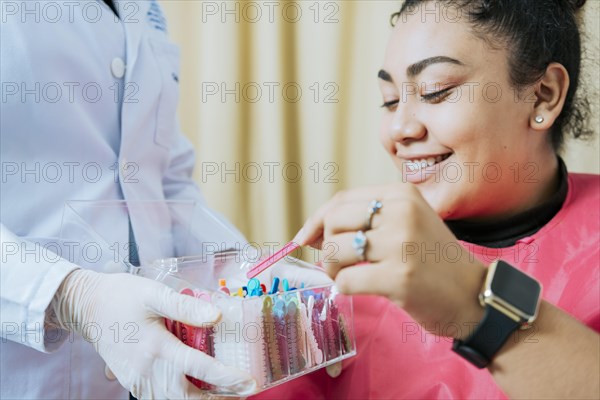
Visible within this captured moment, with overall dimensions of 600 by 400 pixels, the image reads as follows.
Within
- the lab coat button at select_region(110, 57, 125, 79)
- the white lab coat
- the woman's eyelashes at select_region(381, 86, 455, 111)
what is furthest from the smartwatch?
the lab coat button at select_region(110, 57, 125, 79)

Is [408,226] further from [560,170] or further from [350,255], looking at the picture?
[560,170]

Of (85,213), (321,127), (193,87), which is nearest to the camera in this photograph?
(85,213)

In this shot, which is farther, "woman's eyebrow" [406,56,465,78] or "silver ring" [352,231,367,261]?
"woman's eyebrow" [406,56,465,78]

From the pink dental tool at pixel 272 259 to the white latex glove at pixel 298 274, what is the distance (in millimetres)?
88

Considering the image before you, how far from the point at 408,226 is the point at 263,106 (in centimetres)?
109

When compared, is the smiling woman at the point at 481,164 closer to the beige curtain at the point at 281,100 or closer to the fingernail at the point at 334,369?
the fingernail at the point at 334,369

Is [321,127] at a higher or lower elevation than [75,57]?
lower

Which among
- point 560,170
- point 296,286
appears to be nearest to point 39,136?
point 296,286

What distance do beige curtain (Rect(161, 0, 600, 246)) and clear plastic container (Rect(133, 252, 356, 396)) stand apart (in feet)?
2.48

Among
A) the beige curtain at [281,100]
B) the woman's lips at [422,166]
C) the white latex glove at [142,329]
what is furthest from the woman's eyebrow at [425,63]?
the beige curtain at [281,100]

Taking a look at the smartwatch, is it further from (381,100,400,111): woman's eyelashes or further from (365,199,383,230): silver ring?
(381,100,400,111): woman's eyelashes

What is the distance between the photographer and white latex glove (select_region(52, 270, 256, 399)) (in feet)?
2.27

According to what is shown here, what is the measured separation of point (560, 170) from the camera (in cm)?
100

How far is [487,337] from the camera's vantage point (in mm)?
618
